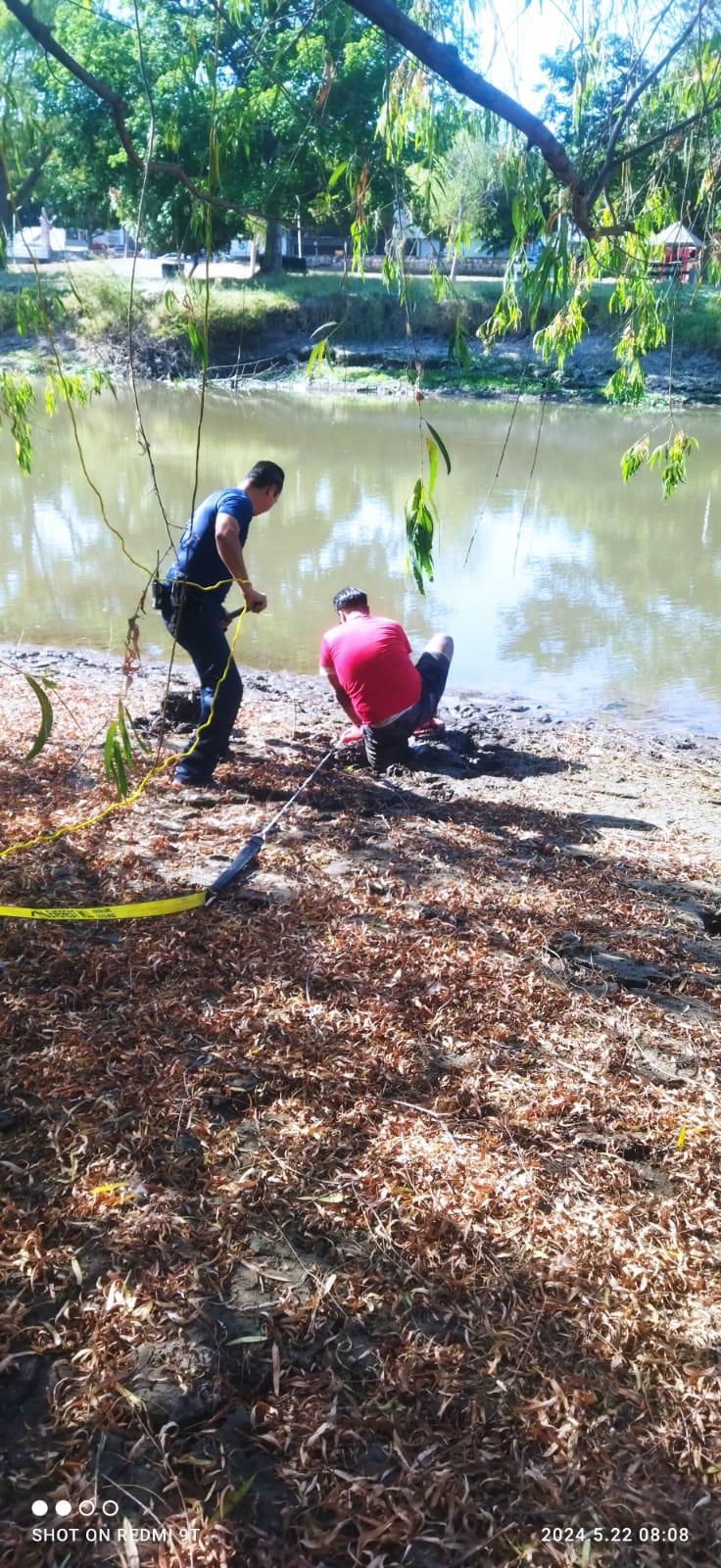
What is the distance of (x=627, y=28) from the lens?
14.1 feet

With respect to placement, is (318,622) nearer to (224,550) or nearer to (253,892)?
(224,550)

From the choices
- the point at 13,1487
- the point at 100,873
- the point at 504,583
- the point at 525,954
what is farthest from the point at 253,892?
the point at 504,583

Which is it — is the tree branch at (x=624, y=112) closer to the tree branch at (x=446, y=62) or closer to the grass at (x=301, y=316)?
the tree branch at (x=446, y=62)

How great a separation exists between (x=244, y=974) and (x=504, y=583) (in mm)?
9034

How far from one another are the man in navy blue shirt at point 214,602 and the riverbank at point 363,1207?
1.03 metres

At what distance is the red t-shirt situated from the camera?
5625mm

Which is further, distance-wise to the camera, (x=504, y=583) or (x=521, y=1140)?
(x=504, y=583)

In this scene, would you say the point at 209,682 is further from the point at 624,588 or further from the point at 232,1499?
the point at 624,588

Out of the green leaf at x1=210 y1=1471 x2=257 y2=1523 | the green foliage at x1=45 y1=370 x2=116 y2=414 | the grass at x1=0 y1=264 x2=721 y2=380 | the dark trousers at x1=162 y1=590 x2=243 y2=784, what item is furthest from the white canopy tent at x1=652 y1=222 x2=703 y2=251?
the grass at x1=0 y1=264 x2=721 y2=380

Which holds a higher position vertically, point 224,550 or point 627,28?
point 627,28

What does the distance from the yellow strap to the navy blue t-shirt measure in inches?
74.2

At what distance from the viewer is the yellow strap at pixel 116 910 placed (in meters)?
3.12

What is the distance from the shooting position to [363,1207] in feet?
7.07

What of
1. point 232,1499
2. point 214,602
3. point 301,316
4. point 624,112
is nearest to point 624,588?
point 214,602
